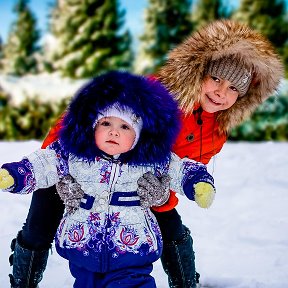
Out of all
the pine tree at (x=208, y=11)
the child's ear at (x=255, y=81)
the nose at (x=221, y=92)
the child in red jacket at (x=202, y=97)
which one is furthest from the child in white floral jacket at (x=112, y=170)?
the pine tree at (x=208, y=11)

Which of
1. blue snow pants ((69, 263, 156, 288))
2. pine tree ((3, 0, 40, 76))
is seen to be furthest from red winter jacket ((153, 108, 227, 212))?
pine tree ((3, 0, 40, 76))

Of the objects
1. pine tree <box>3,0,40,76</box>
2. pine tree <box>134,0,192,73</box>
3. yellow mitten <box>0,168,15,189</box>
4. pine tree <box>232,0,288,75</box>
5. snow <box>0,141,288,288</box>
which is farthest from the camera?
pine tree <box>3,0,40,76</box>

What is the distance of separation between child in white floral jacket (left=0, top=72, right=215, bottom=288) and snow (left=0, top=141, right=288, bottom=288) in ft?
2.78

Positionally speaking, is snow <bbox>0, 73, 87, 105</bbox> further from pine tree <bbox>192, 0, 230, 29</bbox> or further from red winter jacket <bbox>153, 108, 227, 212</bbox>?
red winter jacket <bbox>153, 108, 227, 212</bbox>

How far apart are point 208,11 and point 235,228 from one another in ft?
49.3

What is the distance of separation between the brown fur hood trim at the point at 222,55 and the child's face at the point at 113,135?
1.32ft

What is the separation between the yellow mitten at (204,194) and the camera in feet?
5.25

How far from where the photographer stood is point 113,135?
5.53 feet

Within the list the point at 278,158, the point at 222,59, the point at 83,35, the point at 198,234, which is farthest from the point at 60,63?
the point at 222,59

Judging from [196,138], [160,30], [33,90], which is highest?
[160,30]

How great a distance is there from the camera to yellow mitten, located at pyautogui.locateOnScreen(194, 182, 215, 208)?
1.60 metres

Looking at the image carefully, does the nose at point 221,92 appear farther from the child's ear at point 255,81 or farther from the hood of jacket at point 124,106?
the hood of jacket at point 124,106

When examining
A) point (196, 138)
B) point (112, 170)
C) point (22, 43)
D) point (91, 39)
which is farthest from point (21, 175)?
point (22, 43)

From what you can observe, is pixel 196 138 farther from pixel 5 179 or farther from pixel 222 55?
pixel 5 179
